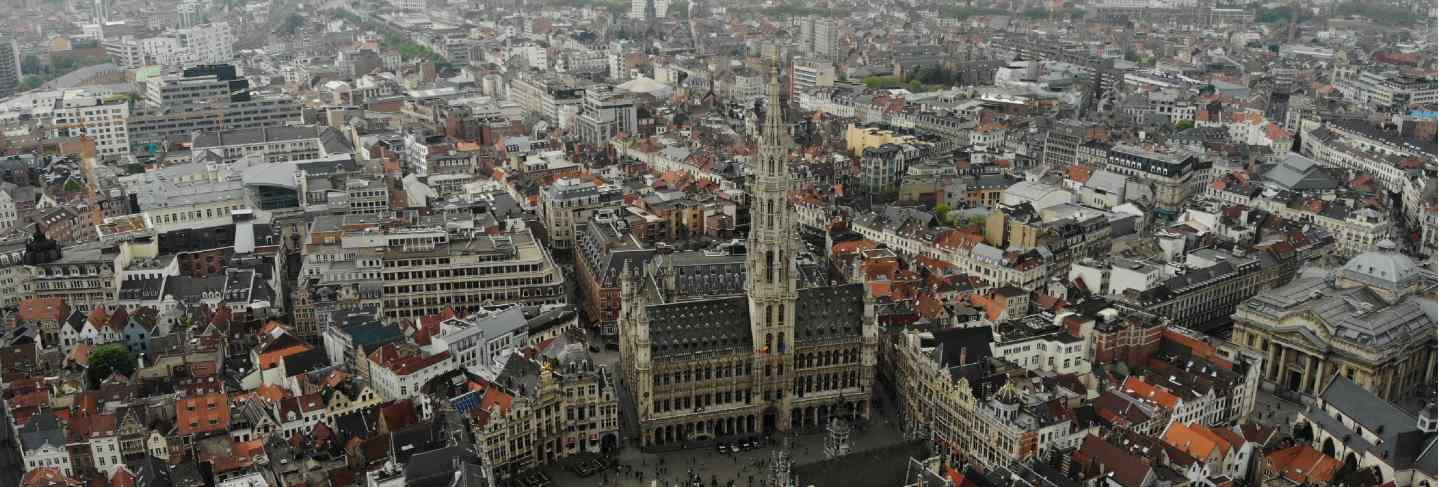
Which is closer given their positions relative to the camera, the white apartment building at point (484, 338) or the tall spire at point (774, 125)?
the tall spire at point (774, 125)

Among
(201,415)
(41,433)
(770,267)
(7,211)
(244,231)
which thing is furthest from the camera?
(7,211)

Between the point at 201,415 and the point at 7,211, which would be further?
the point at 7,211

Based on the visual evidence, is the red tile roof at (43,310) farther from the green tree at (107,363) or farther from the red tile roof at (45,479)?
the red tile roof at (45,479)

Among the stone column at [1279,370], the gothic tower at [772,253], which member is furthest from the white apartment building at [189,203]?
the stone column at [1279,370]

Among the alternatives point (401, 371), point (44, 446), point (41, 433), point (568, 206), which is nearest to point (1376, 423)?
point (401, 371)

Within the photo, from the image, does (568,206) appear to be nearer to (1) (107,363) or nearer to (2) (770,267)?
(1) (107,363)

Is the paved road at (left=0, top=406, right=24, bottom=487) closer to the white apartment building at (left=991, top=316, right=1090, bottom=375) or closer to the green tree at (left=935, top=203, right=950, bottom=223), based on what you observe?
the white apartment building at (left=991, top=316, right=1090, bottom=375)

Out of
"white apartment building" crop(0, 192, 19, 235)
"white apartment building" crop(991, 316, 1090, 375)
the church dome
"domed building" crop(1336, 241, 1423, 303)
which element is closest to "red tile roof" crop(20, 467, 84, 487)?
"white apartment building" crop(991, 316, 1090, 375)
